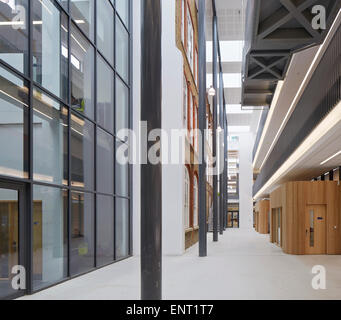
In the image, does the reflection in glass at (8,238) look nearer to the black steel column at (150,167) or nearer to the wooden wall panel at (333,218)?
the black steel column at (150,167)

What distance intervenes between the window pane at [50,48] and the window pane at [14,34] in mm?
549

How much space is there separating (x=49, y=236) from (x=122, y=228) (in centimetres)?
679

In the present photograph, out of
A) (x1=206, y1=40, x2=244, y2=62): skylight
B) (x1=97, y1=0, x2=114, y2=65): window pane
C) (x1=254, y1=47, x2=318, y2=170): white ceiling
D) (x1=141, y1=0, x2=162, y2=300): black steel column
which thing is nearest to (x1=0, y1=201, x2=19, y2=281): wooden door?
(x1=141, y1=0, x2=162, y2=300): black steel column

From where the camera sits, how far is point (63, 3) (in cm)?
1184

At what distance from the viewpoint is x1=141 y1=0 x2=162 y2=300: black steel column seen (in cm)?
539

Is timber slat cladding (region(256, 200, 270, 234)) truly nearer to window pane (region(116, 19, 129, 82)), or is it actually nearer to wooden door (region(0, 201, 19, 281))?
window pane (region(116, 19, 129, 82))

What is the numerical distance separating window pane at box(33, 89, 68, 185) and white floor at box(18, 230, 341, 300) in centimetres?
252

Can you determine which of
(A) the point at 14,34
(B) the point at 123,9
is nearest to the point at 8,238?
(A) the point at 14,34

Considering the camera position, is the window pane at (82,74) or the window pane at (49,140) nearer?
the window pane at (49,140)

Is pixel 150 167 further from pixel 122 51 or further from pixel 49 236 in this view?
pixel 122 51

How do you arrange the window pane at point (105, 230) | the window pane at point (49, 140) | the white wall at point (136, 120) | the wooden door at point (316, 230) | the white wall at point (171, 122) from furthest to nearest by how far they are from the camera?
the wooden door at point (316, 230) → the white wall at point (171, 122) → the white wall at point (136, 120) → the window pane at point (105, 230) → the window pane at point (49, 140)

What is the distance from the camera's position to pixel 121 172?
56.3 feet

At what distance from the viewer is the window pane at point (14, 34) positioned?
8.96 m

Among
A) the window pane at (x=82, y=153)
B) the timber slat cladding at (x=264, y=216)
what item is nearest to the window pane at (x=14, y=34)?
the window pane at (x=82, y=153)
